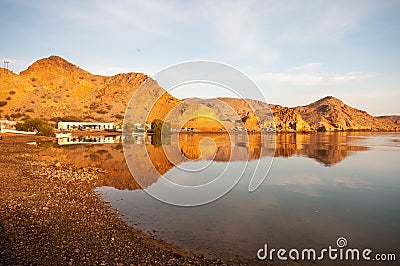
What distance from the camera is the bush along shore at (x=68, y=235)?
19.4ft

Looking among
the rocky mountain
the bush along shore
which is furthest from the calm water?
the rocky mountain

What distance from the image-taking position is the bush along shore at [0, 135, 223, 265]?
591cm

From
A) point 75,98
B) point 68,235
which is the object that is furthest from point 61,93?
point 68,235

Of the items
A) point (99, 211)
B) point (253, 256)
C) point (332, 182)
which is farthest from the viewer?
point (332, 182)

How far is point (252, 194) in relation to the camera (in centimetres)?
1394

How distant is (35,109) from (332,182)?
91364mm

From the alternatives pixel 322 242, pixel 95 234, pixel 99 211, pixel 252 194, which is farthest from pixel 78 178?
pixel 322 242

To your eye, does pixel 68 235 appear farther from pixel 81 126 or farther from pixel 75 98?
pixel 75 98

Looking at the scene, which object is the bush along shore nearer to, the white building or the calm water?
the calm water

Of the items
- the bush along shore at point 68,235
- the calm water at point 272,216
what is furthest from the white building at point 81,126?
the bush along shore at point 68,235

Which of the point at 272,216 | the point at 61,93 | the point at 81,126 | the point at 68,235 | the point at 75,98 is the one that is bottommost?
the point at 272,216

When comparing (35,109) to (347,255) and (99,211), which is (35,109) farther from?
(347,255)

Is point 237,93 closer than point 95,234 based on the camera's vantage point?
No

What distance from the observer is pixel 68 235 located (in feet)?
23.1
